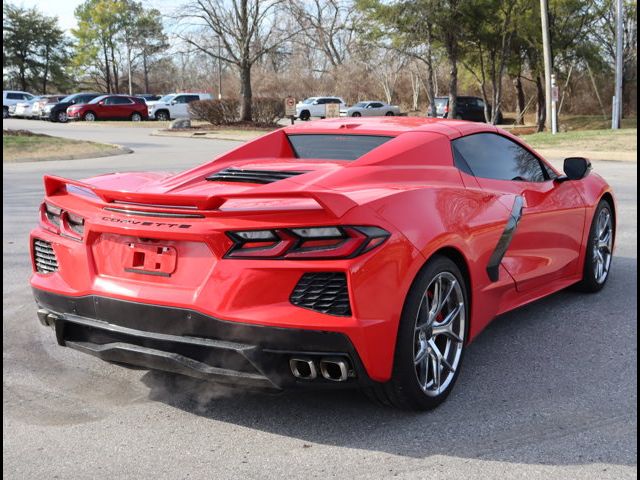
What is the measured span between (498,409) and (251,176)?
5.90ft

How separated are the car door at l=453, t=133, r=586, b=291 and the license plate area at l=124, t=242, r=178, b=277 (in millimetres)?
1866

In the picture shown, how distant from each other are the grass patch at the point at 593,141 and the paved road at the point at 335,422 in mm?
17363

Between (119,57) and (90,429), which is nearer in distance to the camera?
(90,429)

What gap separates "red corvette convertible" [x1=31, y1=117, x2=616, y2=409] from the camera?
10.4ft

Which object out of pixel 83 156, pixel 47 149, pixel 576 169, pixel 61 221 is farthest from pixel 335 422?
pixel 47 149

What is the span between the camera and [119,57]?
80.1 m

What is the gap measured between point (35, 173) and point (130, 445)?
13.9m

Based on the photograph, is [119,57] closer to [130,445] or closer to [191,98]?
[191,98]

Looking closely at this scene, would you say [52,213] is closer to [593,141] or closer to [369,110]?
[593,141]

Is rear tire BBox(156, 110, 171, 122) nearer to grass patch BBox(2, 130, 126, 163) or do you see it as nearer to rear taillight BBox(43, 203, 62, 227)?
grass patch BBox(2, 130, 126, 163)

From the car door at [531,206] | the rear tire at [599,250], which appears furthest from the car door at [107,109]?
the car door at [531,206]

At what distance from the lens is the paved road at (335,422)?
10.3 ft

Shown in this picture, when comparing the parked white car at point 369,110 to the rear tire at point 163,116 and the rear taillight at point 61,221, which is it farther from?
the rear taillight at point 61,221

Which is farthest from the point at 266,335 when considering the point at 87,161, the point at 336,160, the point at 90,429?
the point at 87,161
